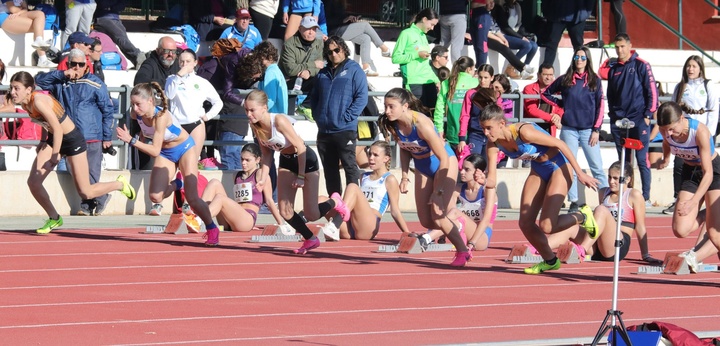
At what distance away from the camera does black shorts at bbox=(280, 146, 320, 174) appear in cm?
1338

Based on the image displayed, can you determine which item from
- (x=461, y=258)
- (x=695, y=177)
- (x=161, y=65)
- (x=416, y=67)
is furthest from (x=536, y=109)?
(x=695, y=177)

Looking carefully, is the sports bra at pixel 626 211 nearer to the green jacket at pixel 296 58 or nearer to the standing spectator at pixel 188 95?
the standing spectator at pixel 188 95

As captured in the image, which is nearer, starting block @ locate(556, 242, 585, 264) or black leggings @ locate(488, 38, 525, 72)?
starting block @ locate(556, 242, 585, 264)

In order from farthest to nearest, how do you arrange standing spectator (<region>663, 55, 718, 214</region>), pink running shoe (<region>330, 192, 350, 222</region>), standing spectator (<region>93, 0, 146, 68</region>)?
1. standing spectator (<region>93, 0, 146, 68</region>)
2. standing spectator (<region>663, 55, 718, 214</region>)
3. pink running shoe (<region>330, 192, 350, 222</region>)

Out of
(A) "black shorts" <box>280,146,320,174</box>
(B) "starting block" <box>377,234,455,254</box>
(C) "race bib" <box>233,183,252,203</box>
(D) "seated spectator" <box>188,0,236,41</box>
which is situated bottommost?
(B) "starting block" <box>377,234,455,254</box>

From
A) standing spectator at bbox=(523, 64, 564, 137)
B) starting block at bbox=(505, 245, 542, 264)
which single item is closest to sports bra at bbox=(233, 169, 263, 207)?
starting block at bbox=(505, 245, 542, 264)

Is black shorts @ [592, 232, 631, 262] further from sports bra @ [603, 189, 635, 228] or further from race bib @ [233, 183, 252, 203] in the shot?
race bib @ [233, 183, 252, 203]

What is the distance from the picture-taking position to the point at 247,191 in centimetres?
1508

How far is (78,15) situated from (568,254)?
7708 millimetres

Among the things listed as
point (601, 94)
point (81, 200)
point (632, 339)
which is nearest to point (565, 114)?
point (601, 94)

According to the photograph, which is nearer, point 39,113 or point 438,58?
point 39,113

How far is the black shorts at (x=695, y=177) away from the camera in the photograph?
1179 cm

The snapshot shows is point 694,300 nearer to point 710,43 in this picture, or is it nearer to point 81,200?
point 81,200

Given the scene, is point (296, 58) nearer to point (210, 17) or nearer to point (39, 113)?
point (210, 17)
